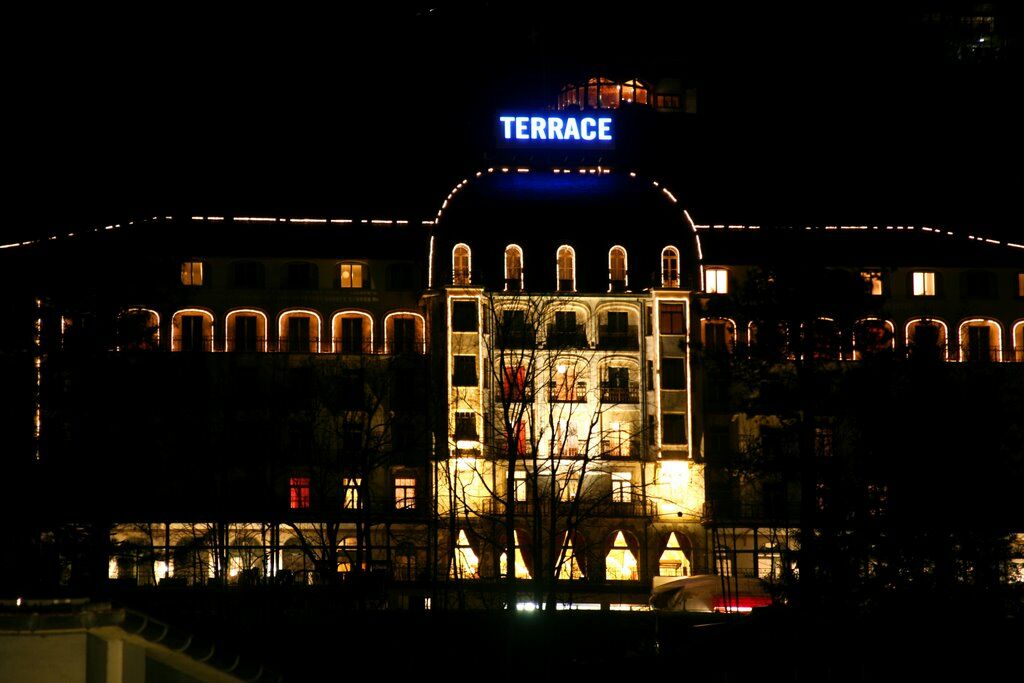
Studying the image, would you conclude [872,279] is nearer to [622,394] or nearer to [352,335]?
[622,394]

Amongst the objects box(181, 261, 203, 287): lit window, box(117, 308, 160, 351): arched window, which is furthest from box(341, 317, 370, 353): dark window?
box(117, 308, 160, 351): arched window

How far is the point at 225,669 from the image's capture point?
27281mm

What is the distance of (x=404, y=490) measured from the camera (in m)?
91.2

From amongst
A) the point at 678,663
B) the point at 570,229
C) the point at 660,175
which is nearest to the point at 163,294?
the point at 570,229

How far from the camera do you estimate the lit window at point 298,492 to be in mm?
90500

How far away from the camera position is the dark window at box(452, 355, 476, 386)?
90125 mm

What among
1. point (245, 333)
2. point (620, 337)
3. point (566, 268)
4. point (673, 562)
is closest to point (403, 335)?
point (245, 333)

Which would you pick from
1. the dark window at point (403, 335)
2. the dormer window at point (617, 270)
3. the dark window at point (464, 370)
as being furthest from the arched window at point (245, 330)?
the dormer window at point (617, 270)

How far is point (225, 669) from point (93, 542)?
47300 millimetres

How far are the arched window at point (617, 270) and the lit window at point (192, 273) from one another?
21797 millimetres

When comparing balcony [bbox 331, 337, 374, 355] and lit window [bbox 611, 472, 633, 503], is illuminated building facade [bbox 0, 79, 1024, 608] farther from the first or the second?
lit window [bbox 611, 472, 633, 503]

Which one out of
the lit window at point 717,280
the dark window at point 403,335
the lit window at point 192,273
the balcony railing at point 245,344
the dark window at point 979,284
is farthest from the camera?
the dark window at point 979,284

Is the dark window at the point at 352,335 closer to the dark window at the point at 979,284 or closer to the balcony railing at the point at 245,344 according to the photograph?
the balcony railing at the point at 245,344

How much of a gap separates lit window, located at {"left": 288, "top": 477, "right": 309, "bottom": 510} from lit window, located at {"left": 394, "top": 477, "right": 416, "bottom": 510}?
4.64 metres
